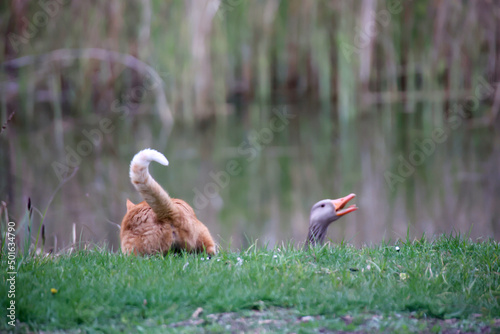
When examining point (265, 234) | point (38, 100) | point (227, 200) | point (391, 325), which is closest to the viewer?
point (391, 325)

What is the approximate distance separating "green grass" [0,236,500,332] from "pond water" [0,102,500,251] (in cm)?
362

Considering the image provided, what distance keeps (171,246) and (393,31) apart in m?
9.87

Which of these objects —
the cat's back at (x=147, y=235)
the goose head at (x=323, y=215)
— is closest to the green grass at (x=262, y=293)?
the cat's back at (x=147, y=235)

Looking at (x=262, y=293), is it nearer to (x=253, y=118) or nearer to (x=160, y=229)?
(x=160, y=229)

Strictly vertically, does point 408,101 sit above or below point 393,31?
below

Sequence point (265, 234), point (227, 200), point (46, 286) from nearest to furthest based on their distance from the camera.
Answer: point (46, 286), point (265, 234), point (227, 200)

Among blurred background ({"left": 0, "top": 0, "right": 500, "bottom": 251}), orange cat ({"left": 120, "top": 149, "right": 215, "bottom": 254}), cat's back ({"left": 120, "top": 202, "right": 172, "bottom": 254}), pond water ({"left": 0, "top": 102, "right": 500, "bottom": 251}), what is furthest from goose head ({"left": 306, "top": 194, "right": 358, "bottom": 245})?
blurred background ({"left": 0, "top": 0, "right": 500, "bottom": 251})

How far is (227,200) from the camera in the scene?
11.0 m

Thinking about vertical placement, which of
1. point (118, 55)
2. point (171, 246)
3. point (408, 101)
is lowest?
point (171, 246)

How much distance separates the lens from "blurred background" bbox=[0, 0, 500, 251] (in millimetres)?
11047

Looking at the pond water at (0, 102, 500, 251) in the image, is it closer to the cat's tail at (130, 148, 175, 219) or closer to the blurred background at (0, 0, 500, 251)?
the blurred background at (0, 0, 500, 251)

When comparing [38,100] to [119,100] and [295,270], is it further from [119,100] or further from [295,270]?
[295,270]

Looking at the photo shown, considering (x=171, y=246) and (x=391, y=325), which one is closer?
(x=391, y=325)

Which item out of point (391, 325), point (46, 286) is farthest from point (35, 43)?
point (391, 325)
